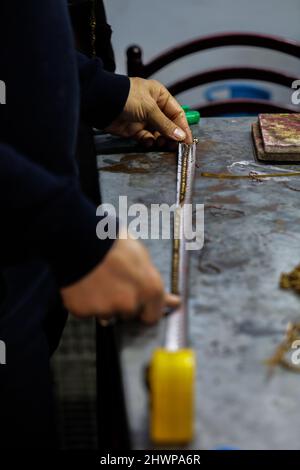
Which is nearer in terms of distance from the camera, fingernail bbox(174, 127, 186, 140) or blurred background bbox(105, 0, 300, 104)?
fingernail bbox(174, 127, 186, 140)

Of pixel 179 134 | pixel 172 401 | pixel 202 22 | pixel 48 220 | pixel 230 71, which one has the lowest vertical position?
pixel 172 401

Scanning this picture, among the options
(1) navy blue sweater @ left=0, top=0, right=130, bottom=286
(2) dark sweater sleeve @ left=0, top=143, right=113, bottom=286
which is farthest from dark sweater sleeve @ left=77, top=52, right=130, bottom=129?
(2) dark sweater sleeve @ left=0, top=143, right=113, bottom=286

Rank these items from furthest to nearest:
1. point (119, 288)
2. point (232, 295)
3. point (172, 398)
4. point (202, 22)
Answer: point (202, 22), point (232, 295), point (119, 288), point (172, 398)

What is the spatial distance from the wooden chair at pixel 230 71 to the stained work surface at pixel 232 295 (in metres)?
0.72

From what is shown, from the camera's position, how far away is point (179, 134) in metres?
1.47

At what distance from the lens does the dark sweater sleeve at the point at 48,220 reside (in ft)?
2.41

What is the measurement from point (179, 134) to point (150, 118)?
0.08 m

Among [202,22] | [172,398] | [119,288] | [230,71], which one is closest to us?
[172,398]

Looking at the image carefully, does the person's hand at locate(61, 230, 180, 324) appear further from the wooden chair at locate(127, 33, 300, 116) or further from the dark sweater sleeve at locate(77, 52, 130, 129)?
the wooden chair at locate(127, 33, 300, 116)

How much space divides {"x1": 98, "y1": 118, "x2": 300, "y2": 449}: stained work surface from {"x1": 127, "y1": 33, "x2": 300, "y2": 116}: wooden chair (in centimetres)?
72

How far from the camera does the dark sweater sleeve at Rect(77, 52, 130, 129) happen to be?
1.36m

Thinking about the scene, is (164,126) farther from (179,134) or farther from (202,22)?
(202,22)

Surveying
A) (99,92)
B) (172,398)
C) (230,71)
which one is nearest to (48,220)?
(172,398)

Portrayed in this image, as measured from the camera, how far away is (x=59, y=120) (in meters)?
0.93
